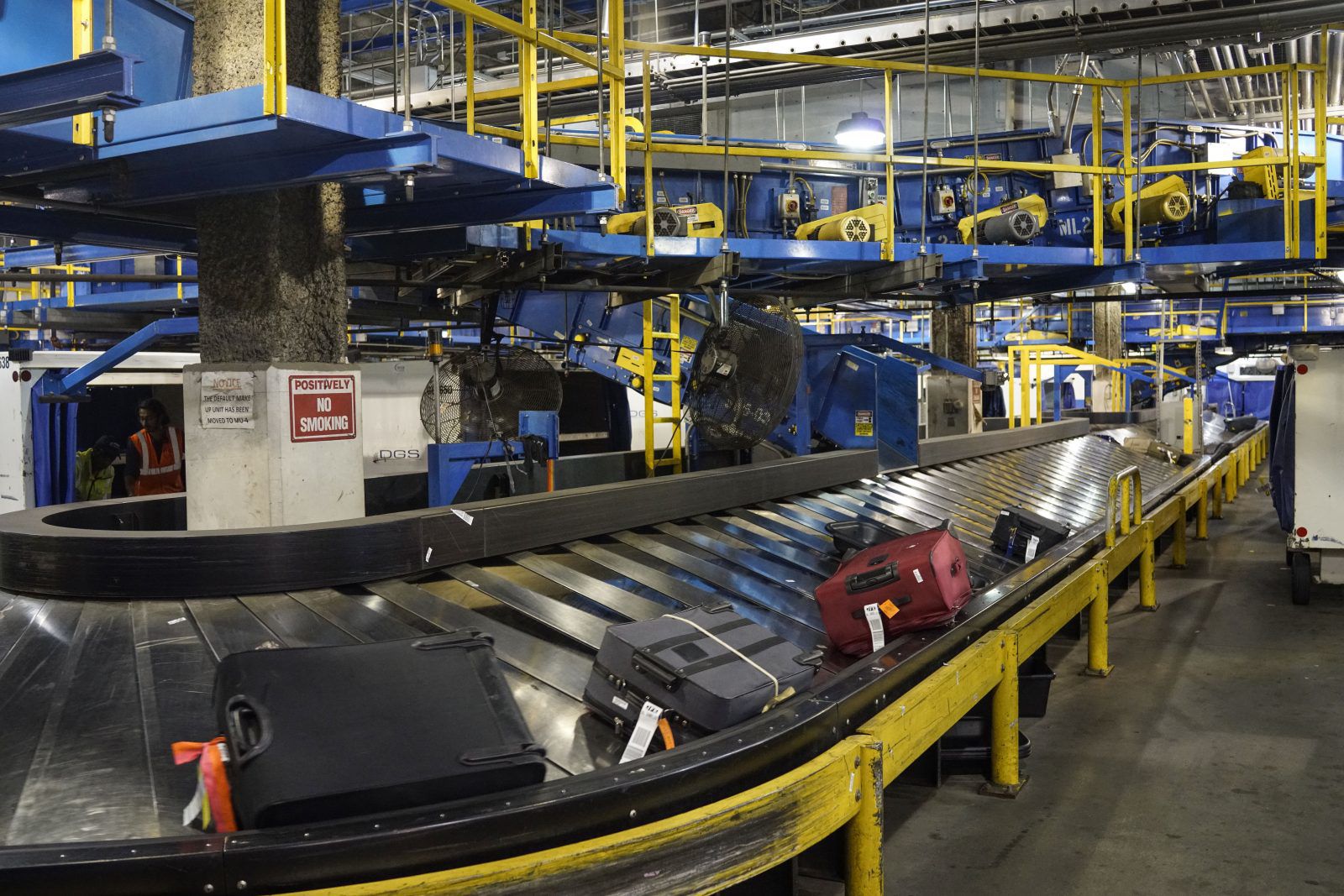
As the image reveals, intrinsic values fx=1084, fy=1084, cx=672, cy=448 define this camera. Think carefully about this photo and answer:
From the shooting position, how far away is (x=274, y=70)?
324 cm

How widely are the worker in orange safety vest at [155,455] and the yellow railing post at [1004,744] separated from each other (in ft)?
23.2

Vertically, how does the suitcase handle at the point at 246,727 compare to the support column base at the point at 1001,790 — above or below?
above

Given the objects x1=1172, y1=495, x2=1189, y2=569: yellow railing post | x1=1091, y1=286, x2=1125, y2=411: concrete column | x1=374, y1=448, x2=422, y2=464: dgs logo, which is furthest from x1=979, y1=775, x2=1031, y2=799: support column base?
x1=1091, y1=286, x2=1125, y2=411: concrete column

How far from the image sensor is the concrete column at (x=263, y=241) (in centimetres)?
438

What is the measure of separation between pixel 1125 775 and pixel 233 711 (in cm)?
454

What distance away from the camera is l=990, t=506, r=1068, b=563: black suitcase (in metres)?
7.51

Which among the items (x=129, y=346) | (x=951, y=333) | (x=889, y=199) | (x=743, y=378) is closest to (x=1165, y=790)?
(x=743, y=378)

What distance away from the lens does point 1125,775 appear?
550cm

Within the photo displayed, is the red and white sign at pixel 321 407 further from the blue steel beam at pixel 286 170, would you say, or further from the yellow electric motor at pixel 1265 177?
the yellow electric motor at pixel 1265 177

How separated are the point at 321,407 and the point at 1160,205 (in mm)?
8975

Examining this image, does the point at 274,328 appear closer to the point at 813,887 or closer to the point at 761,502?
the point at 813,887

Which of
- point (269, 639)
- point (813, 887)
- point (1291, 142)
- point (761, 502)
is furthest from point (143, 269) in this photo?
point (1291, 142)

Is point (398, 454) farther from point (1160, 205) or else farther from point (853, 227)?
point (1160, 205)

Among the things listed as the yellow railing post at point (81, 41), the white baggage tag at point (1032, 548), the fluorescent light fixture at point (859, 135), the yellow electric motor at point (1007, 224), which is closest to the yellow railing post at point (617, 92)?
the yellow railing post at point (81, 41)
